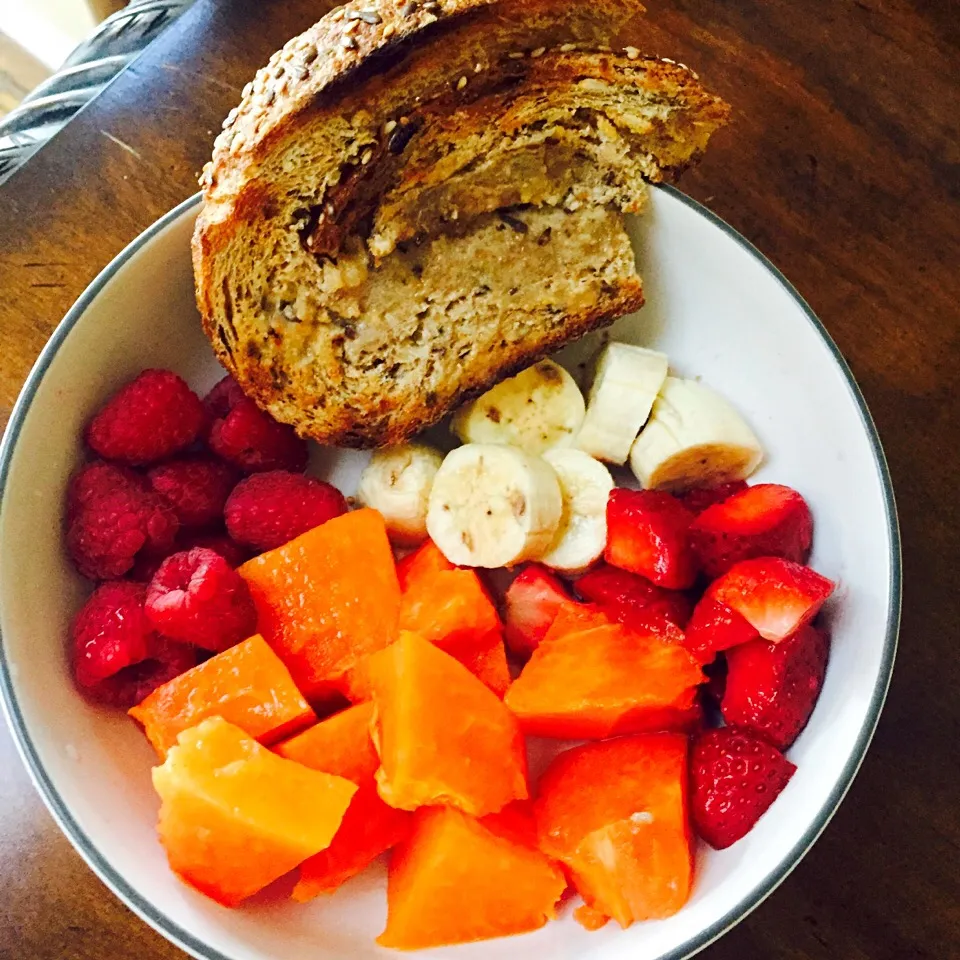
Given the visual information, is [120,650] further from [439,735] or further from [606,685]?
[606,685]

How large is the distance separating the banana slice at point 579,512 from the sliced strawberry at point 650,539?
6cm

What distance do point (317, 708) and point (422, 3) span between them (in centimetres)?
79

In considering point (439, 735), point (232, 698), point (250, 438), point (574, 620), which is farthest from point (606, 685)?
point (250, 438)

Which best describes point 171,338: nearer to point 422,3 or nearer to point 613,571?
point 422,3

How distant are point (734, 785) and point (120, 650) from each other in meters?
0.68

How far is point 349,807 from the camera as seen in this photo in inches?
40.4

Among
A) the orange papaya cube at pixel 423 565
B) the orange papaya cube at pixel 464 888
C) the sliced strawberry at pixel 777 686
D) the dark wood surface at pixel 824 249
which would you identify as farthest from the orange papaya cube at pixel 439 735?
the dark wood surface at pixel 824 249

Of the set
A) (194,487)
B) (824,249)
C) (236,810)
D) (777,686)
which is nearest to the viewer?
(236,810)

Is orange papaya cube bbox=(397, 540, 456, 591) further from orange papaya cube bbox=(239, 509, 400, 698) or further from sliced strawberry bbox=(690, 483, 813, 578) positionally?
sliced strawberry bbox=(690, 483, 813, 578)

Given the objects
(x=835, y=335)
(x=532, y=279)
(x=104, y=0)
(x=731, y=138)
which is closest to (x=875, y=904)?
(x=835, y=335)

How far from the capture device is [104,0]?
72.6 inches

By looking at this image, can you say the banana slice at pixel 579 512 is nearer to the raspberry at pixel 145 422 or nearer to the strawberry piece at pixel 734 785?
the strawberry piece at pixel 734 785

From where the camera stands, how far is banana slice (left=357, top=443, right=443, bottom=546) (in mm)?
1204

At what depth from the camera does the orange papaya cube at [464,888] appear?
38.9 inches
